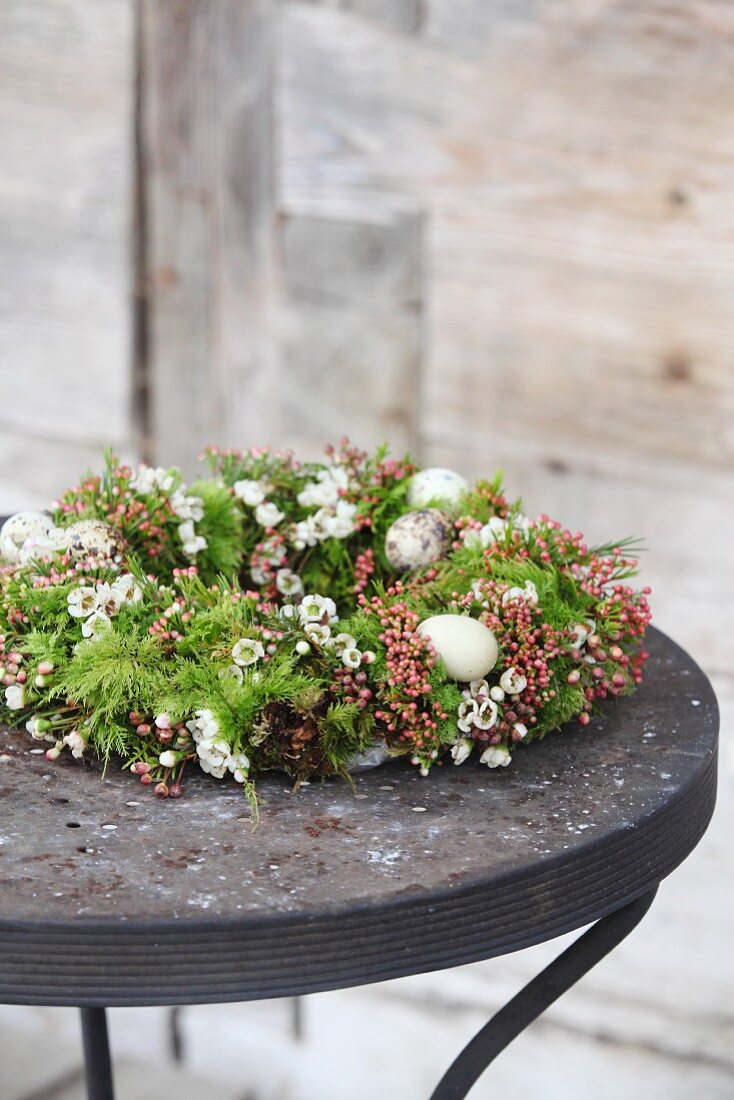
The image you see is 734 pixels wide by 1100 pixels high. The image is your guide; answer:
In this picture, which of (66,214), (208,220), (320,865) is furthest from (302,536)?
(66,214)

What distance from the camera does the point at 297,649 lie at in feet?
2.60

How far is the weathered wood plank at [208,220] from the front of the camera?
1.69 meters

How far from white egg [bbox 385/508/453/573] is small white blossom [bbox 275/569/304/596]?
0.08 m

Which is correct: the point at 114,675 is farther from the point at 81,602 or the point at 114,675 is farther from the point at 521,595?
the point at 521,595

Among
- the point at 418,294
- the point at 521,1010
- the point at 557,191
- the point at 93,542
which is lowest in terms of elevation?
the point at 521,1010

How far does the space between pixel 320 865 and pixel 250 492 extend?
0.42 metres

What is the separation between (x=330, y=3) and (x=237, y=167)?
0.83 ft

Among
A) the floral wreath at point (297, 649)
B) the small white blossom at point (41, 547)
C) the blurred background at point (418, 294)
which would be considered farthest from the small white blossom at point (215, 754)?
the blurred background at point (418, 294)

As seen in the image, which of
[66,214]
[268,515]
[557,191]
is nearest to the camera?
[268,515]

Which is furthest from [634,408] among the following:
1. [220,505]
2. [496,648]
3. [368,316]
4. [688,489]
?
[496,648]

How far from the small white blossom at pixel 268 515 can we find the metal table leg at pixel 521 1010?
0.41m

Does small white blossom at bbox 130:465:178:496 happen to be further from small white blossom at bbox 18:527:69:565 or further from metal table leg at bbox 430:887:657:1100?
metal table leg at bbox 430:887:657:1100

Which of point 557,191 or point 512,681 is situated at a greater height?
point 557,191

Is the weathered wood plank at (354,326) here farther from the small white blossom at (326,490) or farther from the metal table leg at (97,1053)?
the metal table leg at (97,1053)
